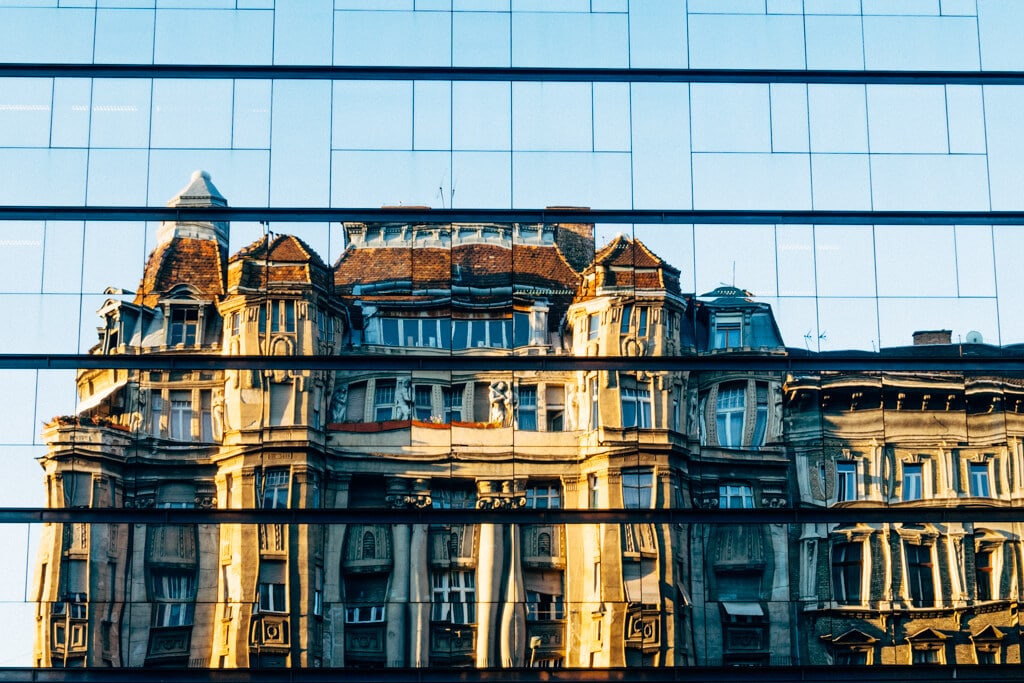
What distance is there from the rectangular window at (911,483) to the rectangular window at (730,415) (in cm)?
323

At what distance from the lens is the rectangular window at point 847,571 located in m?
25.3

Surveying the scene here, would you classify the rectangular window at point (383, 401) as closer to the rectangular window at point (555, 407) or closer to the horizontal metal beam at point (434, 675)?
the rectangular window at point (555, 407)

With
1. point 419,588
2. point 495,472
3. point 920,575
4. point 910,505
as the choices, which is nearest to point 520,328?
point 495,472

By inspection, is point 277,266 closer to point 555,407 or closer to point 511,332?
point 511,332

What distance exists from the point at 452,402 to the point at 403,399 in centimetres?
93

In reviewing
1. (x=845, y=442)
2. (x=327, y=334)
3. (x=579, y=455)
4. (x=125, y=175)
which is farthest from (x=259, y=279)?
(x=845, y=442)

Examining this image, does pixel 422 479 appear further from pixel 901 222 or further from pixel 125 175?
pixel 901 222

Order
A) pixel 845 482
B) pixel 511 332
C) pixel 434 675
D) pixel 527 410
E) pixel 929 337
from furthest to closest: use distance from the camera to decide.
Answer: pixel 929 337 → pixel 511 332 → pixel 527 410 → pixel 845 482 → pixel 434 675

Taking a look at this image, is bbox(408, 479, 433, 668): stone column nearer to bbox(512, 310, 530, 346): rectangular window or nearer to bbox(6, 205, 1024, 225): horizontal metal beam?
bbox(512, 310, 530, 346): rectangular window

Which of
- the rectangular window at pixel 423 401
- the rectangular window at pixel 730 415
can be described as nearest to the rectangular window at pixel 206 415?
the rectangular window at pixel 423 401

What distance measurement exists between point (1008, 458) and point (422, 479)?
11.2 metres

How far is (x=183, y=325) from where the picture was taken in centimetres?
2636

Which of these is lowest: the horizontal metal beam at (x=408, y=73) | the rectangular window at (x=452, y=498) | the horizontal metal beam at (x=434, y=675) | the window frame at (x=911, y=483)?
the horizontal metal beam at (x=434, y=675)

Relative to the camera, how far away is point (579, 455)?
25.7m
